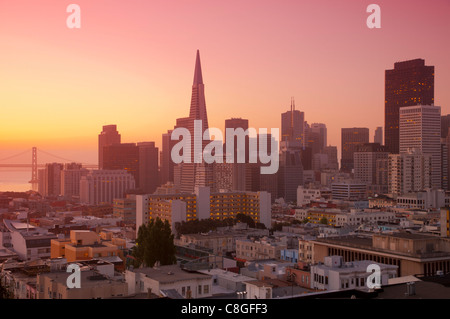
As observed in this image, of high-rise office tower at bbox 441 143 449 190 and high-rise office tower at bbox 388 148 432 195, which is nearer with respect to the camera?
high-rise office tower at bbox 388 148 432 195

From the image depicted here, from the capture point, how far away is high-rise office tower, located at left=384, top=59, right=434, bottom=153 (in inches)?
4373

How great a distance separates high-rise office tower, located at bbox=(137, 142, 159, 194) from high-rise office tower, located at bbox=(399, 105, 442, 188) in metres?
54.7

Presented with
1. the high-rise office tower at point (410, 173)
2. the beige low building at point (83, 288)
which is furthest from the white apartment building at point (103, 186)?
the beige low building at point (83, 288)

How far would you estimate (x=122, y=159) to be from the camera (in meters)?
122

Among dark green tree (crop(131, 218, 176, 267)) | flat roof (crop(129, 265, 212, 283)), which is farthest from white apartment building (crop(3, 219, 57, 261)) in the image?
flat roof (crop(129, 265, 212, 283))

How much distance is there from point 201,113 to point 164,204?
188ft

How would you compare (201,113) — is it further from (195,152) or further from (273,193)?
(273,193)

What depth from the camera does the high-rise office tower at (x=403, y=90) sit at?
111062mm

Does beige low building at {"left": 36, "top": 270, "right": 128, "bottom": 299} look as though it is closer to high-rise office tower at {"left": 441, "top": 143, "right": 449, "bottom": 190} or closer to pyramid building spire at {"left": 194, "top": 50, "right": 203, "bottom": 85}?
pyramid building spire at {"left": 194, "top": 50, "right": 203, "bottom": 85}

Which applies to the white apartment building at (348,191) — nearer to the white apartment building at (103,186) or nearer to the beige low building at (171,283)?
the white apartment building at (103,186)

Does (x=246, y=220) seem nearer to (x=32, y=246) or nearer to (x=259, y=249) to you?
(x=259, y=249)

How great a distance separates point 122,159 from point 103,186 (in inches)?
1176

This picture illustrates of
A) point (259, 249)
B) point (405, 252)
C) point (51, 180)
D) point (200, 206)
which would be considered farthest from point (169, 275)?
point (51, 180)
